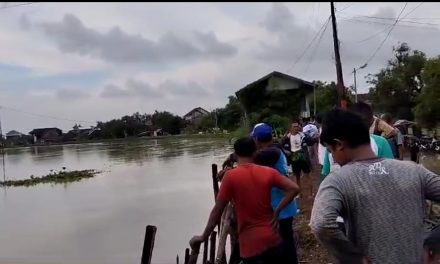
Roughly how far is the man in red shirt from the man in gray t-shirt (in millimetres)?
1663

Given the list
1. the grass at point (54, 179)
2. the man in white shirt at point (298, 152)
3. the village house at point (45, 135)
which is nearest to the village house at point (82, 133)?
the village house at point (45, 135)

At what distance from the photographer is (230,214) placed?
189 inches

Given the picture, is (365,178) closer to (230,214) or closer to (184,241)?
(230,214)

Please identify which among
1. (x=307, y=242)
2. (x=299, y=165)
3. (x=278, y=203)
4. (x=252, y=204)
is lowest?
(x=307, y=242)

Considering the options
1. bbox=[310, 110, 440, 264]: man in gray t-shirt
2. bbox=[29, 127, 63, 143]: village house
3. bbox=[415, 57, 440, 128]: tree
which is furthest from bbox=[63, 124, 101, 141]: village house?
bbox=[310, 110, 440, 264]: man in gray t-shirt

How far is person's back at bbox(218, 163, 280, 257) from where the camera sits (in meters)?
3.54

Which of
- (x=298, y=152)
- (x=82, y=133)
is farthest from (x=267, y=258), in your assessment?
(x=82, y=133)

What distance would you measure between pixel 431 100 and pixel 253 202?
22162mm

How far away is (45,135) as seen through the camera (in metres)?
130

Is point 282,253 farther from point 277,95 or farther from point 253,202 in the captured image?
point 277,95

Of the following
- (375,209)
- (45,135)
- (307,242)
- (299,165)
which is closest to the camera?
(375,209)

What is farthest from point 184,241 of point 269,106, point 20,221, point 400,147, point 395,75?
point 395,75

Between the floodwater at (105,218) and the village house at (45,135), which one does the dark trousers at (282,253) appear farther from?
the village house at (45,135)

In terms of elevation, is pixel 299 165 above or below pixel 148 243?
above
